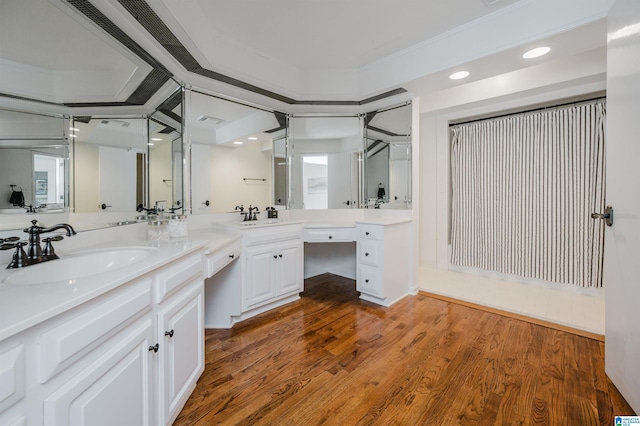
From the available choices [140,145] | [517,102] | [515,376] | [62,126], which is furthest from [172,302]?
[517,102]

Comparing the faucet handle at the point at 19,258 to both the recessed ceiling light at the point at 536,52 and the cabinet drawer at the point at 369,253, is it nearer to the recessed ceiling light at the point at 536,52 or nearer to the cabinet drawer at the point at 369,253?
the cabinet drawer at the point at 369,253

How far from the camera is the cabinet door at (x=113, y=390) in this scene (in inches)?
28.8

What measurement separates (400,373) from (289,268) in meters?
1.37

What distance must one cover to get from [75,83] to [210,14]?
112 cm

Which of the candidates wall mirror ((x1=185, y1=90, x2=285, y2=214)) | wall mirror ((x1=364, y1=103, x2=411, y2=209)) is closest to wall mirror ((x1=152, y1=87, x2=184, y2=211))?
wall mirror ((x1=185, y1=90, x2=285, y2=214))

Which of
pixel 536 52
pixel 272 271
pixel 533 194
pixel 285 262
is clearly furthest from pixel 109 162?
pixel 533 194

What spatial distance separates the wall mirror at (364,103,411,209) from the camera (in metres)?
3.10

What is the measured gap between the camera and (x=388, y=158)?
10.6ft

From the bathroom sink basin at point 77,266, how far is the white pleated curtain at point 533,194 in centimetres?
373

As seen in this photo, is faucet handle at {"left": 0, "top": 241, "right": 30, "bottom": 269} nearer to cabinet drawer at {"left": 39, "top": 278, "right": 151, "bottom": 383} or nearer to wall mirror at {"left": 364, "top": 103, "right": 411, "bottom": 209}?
cabinet drawer at {"left": 39, "top": 278, "right": 151, "bottom": 383}

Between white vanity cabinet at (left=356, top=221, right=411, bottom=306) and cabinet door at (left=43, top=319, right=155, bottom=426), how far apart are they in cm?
205

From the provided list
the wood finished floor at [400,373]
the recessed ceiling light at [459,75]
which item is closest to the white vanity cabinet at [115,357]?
the wood finished floor at [400,373]

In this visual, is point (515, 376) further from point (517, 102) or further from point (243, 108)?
point (243, 108)

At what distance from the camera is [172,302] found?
1265 millimetres
